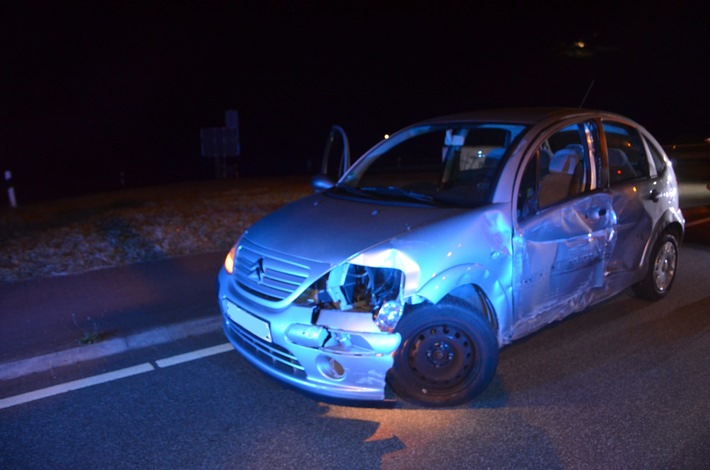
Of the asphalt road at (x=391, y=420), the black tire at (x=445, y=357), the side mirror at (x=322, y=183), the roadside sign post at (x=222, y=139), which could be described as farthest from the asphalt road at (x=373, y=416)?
the roadside sign post at (x=222, y=139)

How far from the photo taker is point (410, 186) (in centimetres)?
520

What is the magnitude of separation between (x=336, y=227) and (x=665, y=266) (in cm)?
348

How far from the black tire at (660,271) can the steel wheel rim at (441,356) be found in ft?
8.43

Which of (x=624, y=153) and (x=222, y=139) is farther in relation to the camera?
(x=222, y=139)

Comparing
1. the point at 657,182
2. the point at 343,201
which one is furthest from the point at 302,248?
the point at 657,182

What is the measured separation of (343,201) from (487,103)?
43633 millimetres

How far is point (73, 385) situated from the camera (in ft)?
14.4

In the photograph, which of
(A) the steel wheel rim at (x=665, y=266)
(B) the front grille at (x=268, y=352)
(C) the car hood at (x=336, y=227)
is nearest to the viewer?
(B) the front grille at (x=268, y=352)

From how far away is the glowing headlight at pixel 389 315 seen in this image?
3650mm

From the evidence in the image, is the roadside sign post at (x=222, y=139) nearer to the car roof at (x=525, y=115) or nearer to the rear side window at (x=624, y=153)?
the car roof at (x=525, y=115)

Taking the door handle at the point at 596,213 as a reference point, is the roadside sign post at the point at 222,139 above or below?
below

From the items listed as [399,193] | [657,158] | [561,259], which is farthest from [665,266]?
[399,193]

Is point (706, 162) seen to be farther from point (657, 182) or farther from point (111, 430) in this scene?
point (111, 430)

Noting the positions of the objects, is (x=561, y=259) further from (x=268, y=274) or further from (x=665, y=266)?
(x=268, y=274)
